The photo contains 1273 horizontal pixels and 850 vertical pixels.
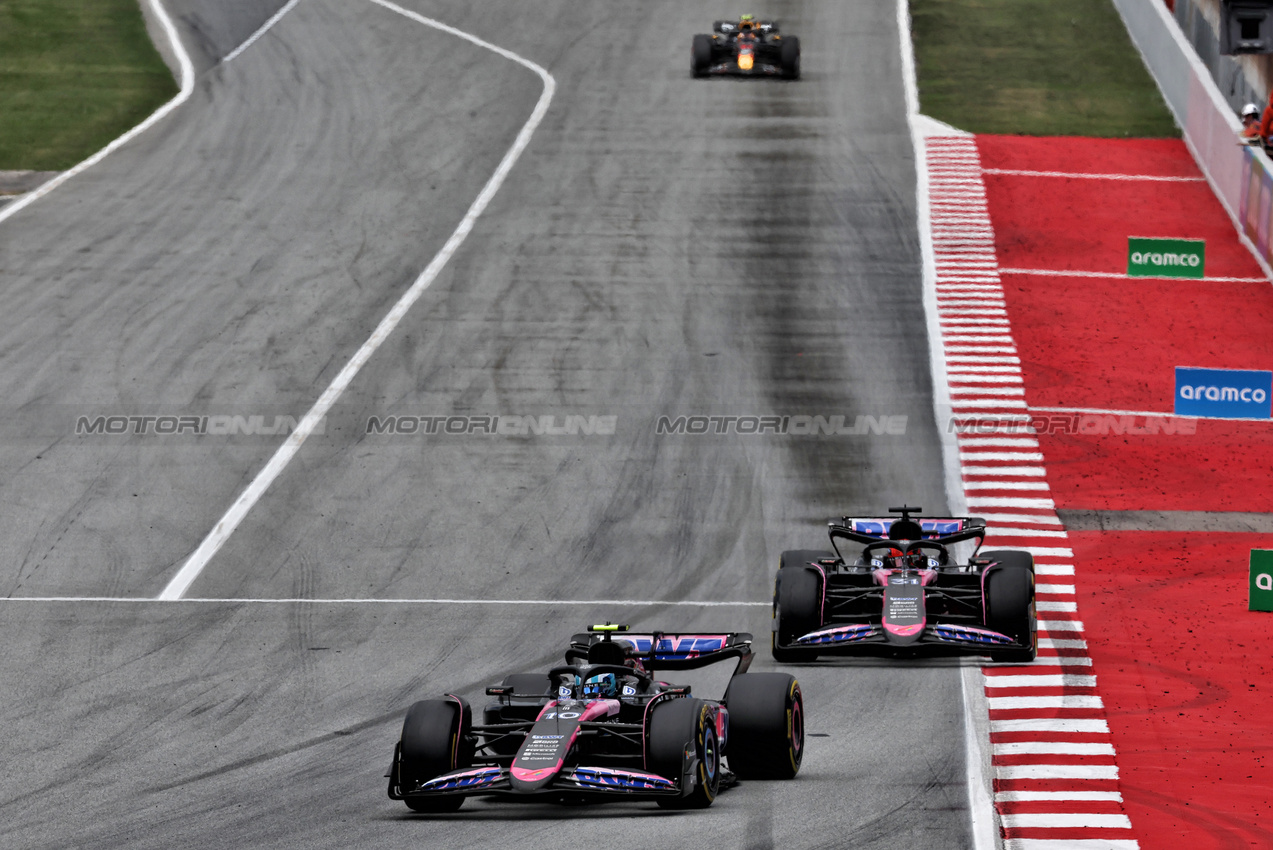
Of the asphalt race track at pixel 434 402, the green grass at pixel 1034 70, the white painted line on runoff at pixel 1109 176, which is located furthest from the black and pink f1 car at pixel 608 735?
the green grass at pixel 1034 70

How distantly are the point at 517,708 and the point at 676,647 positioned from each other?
1587 mm

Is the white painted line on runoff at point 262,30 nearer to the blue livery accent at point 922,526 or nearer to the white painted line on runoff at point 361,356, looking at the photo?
the white painted line on runoff at point 361,356

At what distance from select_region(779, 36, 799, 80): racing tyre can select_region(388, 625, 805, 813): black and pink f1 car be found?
94.7 feet

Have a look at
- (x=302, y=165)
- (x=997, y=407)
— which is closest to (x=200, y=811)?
(x=997, y=407)

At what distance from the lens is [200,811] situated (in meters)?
14.0

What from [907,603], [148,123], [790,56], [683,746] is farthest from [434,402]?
[790,56]

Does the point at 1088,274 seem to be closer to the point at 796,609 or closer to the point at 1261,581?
the point at 1261,581

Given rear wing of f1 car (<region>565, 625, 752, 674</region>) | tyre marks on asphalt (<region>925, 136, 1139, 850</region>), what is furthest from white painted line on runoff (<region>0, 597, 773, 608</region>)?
rear wing of f1 car (<region>565, 625, 752, 674</region>)

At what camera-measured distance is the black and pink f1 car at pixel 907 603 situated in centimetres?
1694

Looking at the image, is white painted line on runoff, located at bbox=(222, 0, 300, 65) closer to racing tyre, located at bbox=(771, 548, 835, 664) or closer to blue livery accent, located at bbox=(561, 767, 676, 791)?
racing tyre, located at bbox=(771, 548, 835, 664)

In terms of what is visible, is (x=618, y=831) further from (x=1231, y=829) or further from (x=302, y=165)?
(x=302, y=165)

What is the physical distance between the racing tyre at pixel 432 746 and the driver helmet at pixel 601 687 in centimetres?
97

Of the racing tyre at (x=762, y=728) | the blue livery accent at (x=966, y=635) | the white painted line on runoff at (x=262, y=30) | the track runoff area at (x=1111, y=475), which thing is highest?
the racing tyre at (x=762, y=728)

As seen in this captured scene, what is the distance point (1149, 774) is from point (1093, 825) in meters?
1.37
